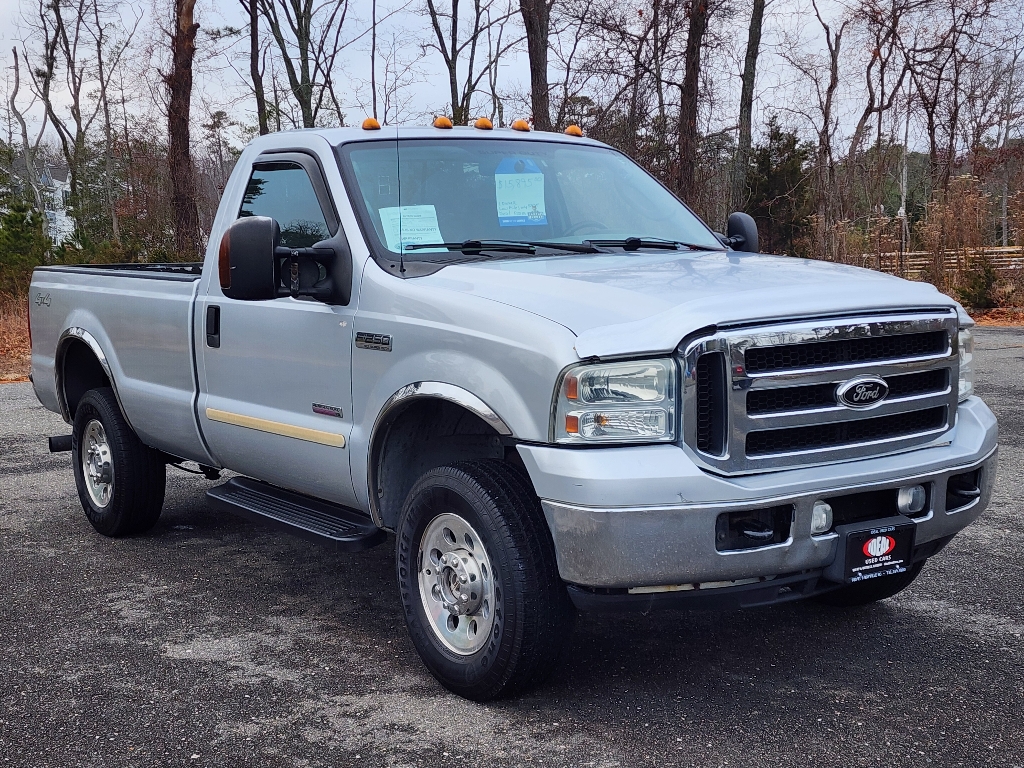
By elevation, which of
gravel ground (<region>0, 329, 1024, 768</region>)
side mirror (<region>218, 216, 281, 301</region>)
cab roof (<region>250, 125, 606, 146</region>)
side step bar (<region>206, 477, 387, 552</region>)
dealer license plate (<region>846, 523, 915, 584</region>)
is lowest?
gravel ground (<region>0, 329, 1024, 768</region>)

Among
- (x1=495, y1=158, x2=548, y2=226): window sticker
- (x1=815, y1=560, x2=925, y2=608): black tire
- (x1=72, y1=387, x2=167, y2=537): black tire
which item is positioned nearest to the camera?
(x1=815, y1=560, x2=925, y2=608): black tire

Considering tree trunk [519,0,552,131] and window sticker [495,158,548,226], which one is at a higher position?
tree trunk [519,0,552,131]

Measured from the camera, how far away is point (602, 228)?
187 inches

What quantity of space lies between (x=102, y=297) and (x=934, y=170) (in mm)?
27974

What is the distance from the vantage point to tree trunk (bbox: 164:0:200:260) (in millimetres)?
18812

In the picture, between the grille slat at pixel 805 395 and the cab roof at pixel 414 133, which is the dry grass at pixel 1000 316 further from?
the grille slat at pixel 805 395

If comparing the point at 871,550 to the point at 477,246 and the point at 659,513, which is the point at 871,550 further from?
the point at 477,246

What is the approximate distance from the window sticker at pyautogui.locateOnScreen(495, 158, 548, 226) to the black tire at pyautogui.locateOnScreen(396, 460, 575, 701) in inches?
51.6

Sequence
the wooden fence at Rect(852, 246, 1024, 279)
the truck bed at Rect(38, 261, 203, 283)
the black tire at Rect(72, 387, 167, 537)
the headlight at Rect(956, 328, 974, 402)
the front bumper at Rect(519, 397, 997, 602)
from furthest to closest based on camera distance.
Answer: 1. the wooden fence at Rect(852, 246, 1024, 279)
2. the black tire at Rect(72, 387, 167, 537)
3. the truck bed at Rect(38, 261, 203, 283)
4. the headlight at Rect(956, 328, 974, 402)
5. the front bumper at Rect(519, 397, 997, 602)

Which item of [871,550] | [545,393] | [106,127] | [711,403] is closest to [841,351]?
[711,403]

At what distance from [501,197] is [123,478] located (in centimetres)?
272

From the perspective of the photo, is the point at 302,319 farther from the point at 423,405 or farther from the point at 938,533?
the point at 938,533

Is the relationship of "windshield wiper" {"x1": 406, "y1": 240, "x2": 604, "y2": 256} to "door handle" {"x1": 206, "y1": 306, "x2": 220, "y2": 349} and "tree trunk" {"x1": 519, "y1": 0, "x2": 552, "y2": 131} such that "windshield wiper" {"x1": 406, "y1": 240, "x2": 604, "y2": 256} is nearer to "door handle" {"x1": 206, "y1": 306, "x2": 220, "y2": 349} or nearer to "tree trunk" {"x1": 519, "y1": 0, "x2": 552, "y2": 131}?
"door handle" {"x1": 206, "y1": 306, "x2": 220, "y2": 349}

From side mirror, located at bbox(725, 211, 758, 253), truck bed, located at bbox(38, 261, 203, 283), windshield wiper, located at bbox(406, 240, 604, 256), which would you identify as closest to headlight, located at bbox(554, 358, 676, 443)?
windshield wiper, located at bbox(406, 240, 604, 256)
